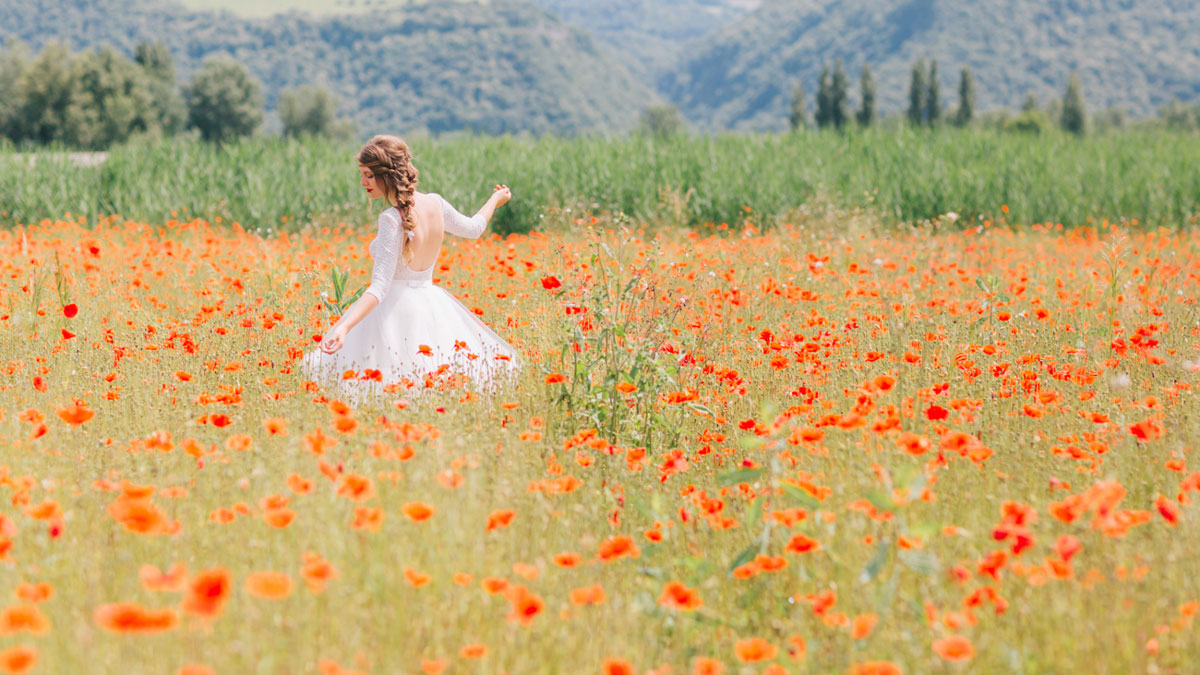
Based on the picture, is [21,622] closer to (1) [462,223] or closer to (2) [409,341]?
(2) [409,341]

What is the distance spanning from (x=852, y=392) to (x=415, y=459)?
2.06 meters

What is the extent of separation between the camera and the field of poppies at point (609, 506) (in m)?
1.89

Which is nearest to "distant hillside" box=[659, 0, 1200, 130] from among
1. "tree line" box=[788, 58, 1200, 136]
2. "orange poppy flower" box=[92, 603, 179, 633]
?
"tree line" box=[788, 58, 1200, 136]

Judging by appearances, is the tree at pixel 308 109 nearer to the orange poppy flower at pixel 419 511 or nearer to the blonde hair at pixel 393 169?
the blonde hair at pixel 393 169

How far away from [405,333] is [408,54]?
17795cm

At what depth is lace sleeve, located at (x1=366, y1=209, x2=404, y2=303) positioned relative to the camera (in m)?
4.23

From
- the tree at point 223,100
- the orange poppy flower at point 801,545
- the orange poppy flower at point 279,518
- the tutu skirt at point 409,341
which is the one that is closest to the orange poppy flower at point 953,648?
the orange poppy flower at point 801,545

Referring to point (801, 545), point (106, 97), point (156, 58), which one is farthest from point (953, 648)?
point (156, 58)

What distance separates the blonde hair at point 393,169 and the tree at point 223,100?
85.7m

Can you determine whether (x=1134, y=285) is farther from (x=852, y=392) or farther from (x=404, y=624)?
(x=404, y=624)

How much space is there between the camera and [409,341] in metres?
4.49

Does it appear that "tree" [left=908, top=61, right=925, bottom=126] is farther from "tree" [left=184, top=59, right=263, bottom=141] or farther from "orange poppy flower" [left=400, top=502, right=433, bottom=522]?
"orange poppy flower" [left=400, top=502, right=433, bottom=522]

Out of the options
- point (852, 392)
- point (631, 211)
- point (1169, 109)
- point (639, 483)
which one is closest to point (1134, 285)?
point (852, 392)

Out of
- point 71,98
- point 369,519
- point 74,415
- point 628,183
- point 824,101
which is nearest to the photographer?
point 369,519
